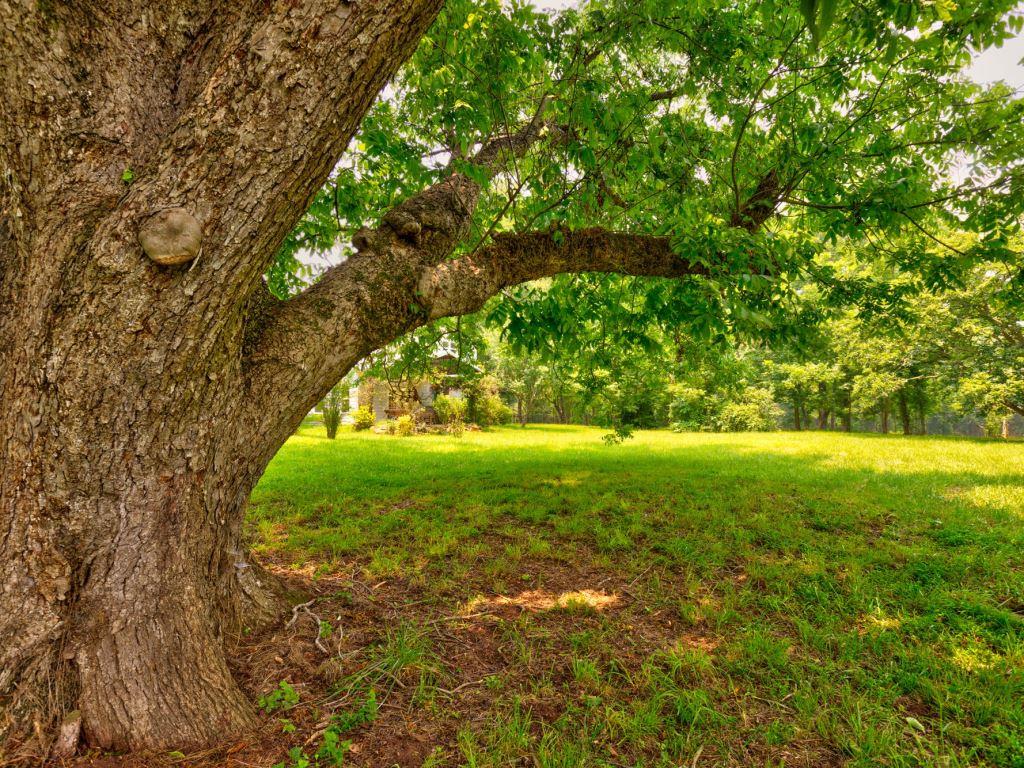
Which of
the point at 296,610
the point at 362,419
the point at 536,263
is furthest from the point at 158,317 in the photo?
the point at 362,419

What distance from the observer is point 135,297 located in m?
1.72

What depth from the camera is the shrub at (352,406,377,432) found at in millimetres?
18366

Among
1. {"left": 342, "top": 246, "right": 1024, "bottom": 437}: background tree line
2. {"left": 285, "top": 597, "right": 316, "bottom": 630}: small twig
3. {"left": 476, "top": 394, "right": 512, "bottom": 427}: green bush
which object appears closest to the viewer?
{"left": 285, "top": 597, "right": 316, "bottom": 630}: small twig

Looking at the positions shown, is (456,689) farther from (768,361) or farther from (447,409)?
(447,409)

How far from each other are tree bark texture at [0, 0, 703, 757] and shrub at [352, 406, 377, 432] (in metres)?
16.9

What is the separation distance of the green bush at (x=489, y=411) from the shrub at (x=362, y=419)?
4.69m

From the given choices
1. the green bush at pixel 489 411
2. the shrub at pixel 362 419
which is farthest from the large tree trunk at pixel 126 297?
the green bush at pixel 489 411

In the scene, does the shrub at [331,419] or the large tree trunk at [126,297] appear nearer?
the large tree trunk at [126,297]

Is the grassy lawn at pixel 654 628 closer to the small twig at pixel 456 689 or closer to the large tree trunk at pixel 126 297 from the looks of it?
the small twig at pixel 456 689

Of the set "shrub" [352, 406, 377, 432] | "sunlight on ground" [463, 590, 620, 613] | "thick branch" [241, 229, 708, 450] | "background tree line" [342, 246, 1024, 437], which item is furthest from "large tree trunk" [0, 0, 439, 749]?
"shrub" [352, 406, 377, 432]

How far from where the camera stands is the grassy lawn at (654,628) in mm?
2178

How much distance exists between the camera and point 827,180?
4.24 meters

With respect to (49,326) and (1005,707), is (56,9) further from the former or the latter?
(1005,707)

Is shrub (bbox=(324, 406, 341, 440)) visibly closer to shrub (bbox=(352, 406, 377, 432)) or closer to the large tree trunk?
shrub (bbox=(352, 406, 377, 432))
